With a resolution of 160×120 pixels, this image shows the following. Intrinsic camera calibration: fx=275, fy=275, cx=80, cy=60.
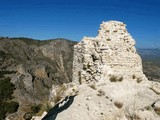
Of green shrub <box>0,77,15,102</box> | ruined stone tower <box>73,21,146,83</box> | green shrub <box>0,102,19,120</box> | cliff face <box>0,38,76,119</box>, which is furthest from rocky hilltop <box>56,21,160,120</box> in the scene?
green shrub <box>0,77,15,102</box>

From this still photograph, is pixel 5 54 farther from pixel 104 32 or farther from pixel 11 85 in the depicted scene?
pixel 104 32

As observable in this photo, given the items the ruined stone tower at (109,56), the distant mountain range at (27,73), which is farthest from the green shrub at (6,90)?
the ruined stone tower at (109,56)

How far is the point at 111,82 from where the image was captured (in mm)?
15062

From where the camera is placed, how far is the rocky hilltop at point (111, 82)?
38.8ft

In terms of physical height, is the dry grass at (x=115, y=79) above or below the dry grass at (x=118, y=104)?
above

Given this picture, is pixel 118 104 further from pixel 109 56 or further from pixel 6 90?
pixel 6 90

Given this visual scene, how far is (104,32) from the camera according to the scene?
18.2m

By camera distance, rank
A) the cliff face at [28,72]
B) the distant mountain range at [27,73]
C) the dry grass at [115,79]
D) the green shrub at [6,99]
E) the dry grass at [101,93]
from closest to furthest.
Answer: the dry grass at [101,93], the dry grass at [115,79], the green shrub at [6,99], the cliff face at [28,72], the distant mountain range at [27,73]

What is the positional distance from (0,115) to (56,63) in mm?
139062

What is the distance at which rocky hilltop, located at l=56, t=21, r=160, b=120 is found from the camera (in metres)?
11.8

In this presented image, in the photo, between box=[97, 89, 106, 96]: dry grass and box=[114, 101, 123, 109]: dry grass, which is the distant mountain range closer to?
box=[97, 89, 106, 96]: dry grass

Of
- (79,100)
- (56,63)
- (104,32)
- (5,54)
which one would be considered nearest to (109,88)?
(79,100)

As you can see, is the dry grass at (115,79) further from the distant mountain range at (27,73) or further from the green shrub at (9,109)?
the distant mountain range at (27,73)

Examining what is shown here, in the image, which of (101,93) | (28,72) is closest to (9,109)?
(101,93)
